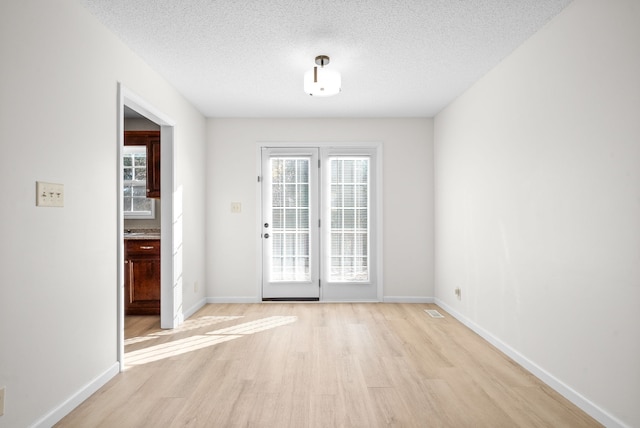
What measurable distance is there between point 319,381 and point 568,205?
1.99 meters

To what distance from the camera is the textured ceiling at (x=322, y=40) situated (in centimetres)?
241

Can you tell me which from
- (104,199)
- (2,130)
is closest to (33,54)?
(2,130)

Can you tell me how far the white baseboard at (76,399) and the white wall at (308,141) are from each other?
7.64 feet

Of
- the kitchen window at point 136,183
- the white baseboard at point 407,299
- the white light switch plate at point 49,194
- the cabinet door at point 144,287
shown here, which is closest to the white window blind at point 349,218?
the white baseboard at point 407,299

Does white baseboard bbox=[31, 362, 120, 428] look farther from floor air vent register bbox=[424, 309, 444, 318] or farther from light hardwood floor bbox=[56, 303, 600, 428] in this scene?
floor air vent register bbox=[424, 309, 444, 318]

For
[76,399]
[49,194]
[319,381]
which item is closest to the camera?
[49,194]

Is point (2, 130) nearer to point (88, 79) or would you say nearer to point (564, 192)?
point (88, 79)

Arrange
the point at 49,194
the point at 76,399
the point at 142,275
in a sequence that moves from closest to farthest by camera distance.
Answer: the point at 49,194, the point at 76,399, the point at 142,275

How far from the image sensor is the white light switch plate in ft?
6.48

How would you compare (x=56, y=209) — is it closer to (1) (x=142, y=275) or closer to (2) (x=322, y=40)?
(2) (x=322, y=40)

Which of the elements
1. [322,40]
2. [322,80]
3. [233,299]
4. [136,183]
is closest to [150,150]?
[136,183]

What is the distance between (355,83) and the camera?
3.77 metres

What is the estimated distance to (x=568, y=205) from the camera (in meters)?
2.39

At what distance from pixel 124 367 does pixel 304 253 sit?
8.62 ft
